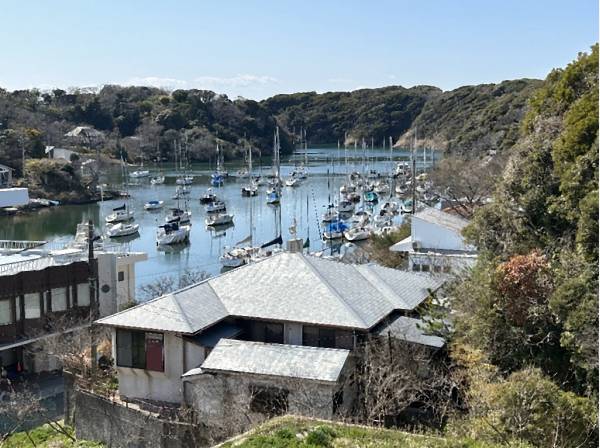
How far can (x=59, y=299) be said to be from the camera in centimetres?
2352

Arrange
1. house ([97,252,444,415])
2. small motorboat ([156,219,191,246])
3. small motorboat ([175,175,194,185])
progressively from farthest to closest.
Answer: small motorboat ([175,175,194,185]), small motorboat ([156,219,191,246]), house ([97,252,444,415])

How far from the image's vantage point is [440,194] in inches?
1754

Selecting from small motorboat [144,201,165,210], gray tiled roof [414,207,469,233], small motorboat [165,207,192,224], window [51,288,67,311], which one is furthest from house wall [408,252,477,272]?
small motorboat [144,201,165,210]

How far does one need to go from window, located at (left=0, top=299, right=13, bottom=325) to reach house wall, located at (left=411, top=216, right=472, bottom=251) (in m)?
15.2

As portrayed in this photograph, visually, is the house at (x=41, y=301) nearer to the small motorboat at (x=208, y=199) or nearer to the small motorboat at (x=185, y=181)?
the small motorboat at (x=208, y=199)

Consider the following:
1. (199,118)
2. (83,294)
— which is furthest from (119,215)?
(199,118)

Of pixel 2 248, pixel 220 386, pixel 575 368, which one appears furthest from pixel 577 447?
pixel 2 248

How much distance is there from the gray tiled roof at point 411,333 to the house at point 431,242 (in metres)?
9.91

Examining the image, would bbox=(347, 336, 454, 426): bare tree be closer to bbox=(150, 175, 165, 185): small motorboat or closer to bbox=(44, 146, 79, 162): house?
bbox=(150, 175, 165, 185): small motorboat

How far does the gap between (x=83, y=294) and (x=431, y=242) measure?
43.5 ft

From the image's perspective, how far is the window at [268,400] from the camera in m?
14.2

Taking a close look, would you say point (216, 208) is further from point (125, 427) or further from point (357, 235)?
point (125, 427)

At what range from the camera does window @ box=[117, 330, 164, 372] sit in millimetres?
16359

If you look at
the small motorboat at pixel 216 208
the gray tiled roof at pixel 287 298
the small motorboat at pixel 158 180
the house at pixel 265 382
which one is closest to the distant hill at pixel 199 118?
the small motorboat at pixel 158 180
